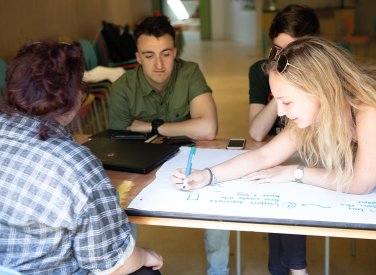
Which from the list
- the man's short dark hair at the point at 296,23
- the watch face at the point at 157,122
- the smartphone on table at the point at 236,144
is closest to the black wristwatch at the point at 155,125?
the watch face at the point at 157,122

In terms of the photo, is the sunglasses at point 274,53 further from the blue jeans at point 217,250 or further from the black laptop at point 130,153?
the blue jeans at point 217,250

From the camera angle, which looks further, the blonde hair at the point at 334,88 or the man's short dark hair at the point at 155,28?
the man's short dark hair at the point at 155,28

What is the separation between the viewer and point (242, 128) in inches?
190

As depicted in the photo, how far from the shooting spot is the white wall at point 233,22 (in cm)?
1161

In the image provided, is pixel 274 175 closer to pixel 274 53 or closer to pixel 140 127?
pixel 274 53

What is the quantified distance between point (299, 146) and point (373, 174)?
0.30 meters

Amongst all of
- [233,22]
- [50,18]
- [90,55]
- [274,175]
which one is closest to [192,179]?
[274,175]

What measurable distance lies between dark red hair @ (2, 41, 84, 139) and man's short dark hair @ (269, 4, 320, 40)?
1.20 m

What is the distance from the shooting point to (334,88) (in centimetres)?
140

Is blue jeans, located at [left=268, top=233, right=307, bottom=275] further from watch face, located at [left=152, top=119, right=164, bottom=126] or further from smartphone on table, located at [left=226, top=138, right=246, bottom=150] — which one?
watch face, located at [left=152, top=119, right=164, bottom=126]

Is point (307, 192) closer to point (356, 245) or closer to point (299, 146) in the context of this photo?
point (299, 146)


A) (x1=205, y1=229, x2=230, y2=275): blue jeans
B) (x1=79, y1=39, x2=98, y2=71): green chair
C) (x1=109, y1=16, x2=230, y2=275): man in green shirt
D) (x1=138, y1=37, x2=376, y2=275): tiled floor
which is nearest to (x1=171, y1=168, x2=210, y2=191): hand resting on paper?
(x1=205, y1=229, x2=230, y2=275): blue jeans

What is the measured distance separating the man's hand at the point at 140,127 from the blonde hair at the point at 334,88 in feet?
2.88

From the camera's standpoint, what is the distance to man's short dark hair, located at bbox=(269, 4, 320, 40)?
83.0 inches
